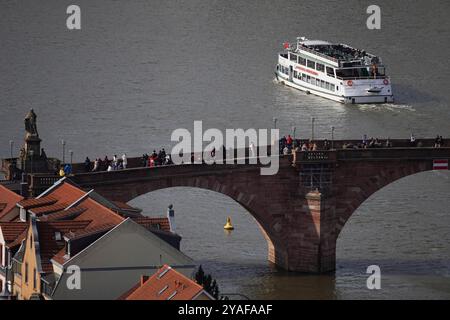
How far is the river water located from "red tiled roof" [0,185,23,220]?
13812 millimetres

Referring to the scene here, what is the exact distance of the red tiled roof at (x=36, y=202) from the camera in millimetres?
105625

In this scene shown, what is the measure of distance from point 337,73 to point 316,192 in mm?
47485

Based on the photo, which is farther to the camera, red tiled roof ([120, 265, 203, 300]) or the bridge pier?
the bridge pier

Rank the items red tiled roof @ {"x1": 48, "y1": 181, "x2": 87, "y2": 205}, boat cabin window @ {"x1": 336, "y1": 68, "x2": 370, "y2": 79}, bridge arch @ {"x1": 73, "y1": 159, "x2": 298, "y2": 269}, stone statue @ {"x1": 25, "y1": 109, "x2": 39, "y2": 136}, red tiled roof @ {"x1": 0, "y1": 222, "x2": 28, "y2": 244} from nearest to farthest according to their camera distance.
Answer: red tiled roof @ {"x1": 0, "y1": 222, "x2": 28, "y2": 244}, red tiled roof @ {"x1": 48, "y1": 181, "x2": 87, "y2": 205}, stone statue @ {"x1": 25, "y1": 109, "x2": 39, "y2": 136}, bridge arch @ {"x1": 73, "y1": 159, "x2": 298, "y2": 269}, boat cabin window @ {"x1": 336, "y1": 68, "x2": 370, "y2": 79}

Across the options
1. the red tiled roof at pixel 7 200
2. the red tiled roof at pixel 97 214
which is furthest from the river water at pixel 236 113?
the red tiled roof at pixel 97 214

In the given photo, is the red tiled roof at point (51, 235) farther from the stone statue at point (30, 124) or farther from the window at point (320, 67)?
the window at point (320, 67)

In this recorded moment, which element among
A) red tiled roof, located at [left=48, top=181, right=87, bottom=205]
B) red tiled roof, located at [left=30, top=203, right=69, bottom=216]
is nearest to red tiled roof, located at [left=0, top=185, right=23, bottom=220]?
red tiled roof, located at [left=48, top=181, right=87, bottom=205]

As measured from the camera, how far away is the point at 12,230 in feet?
339

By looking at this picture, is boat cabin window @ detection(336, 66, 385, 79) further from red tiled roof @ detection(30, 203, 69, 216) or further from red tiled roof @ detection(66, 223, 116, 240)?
red tiled roof @ detection(66, 223, 116, 240)

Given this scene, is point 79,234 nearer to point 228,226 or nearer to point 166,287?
point 166,287

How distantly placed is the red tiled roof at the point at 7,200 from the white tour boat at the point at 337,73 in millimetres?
61383

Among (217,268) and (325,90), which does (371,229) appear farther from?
(325,90)

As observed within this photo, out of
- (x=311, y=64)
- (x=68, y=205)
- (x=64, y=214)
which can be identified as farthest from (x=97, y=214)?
(x=311, y=64)

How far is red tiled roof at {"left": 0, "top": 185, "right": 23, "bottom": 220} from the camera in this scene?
108m
